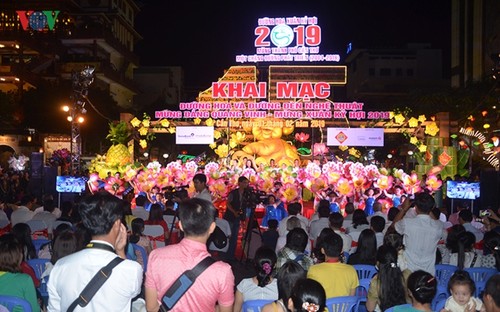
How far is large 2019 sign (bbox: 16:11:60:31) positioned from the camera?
38.6 m

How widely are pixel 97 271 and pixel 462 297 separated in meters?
2.81

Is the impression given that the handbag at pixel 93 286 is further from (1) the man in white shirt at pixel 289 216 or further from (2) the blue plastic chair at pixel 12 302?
(1) the man in white shirt at pixel 289 216

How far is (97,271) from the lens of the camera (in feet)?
10.1

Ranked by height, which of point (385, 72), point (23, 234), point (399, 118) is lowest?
point (23, 234)

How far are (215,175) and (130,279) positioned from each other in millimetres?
13106

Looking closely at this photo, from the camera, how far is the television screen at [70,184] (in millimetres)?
15094

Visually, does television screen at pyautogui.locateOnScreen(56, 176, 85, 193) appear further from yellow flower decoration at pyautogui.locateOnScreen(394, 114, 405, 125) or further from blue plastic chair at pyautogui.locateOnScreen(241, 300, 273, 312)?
blue plastic chair at pyautogui.locateOnScreen(241, 300, 273, 312)

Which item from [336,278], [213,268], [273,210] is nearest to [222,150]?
[273,210]

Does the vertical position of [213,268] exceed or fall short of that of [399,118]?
it falls short

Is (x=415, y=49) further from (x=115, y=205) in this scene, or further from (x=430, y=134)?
(x=115, y=205)

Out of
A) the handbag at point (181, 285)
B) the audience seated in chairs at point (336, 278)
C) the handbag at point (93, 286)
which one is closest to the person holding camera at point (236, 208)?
the audience seated in chairs at point (336, 278)

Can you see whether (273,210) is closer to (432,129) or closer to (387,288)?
(387,288)

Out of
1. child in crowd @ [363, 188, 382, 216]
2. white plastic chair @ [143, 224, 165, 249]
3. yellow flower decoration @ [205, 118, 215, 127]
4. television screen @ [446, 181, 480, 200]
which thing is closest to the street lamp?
yellow flower decoration @ [205, 118, 215, 127]

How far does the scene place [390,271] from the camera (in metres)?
4.71
